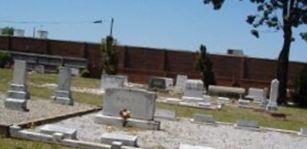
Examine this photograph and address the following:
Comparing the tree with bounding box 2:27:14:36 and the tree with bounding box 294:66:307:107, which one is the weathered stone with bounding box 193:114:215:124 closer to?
the tree with bounding box 294:66:307:107

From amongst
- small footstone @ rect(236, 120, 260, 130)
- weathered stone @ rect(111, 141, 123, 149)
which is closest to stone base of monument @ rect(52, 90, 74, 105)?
small footstone @ rect(236, 120, 260, 130)

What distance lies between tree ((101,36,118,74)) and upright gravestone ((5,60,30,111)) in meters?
25.9

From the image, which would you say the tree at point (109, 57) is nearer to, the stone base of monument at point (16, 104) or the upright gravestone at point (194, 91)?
the upright gravestone at point (194, 91)

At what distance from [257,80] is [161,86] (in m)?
10.4

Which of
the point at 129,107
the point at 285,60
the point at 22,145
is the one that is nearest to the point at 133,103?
the point at 129,107

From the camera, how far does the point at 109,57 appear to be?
44938 mm

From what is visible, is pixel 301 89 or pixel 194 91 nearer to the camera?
pixel 194 91

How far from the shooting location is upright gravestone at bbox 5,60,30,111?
670 inches

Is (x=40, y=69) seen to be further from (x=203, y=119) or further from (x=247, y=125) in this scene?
(x=247, y=125)

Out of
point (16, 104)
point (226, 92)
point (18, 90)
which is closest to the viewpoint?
point (16, 104)

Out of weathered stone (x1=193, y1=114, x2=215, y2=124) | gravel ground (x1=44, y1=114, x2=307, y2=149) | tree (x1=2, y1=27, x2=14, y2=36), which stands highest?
tree (x1=2, y1=27, x2=14, y2=36)

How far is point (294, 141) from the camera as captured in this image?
1672cm

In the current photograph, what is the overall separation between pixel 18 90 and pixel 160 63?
29.4 metres

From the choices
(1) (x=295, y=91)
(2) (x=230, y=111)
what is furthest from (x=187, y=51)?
(2) (x=230, y=111)
